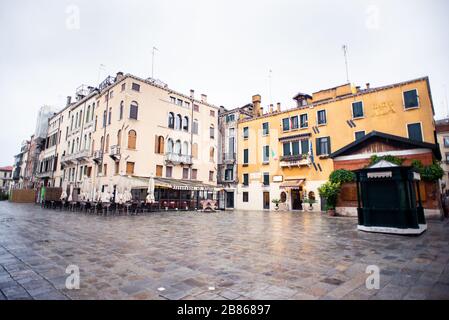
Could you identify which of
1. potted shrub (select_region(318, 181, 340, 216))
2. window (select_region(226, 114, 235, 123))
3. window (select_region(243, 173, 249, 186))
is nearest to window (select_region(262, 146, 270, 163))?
window (select_region(243, 173, 249, 186))

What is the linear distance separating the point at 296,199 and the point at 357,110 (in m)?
10.6

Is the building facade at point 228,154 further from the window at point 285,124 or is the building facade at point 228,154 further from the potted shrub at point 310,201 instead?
the potted shrub at point 310,201

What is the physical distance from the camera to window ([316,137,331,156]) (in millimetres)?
23688

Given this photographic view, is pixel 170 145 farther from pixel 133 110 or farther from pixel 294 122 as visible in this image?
pixel 294 122

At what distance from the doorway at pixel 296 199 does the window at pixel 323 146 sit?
465cm

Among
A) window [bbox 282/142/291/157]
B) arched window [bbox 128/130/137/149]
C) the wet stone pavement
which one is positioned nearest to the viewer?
the wet stone pavement

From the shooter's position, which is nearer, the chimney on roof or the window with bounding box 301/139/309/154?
the window with bounding box 301/139/309/154

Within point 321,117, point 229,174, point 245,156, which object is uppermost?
point 321,117

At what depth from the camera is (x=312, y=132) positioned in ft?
81.7

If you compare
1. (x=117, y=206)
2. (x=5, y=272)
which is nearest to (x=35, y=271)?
(x=5, y=272)

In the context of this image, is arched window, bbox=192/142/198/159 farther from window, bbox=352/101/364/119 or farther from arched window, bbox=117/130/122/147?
window, bbox=352/101/364/119

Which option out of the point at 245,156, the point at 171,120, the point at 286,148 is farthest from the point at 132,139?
the point at 286,148

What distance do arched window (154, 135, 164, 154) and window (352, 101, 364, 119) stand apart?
19389mm

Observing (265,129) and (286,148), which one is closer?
(286,148)
